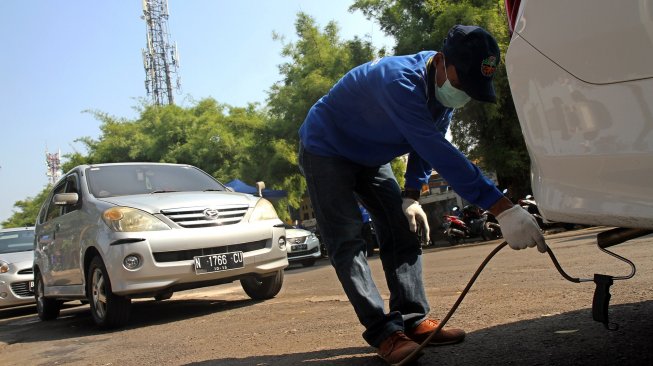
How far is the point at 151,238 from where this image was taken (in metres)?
4.79

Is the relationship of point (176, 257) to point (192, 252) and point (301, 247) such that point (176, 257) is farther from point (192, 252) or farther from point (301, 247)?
point (301, 247)

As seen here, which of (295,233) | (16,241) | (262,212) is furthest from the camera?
(295,233)

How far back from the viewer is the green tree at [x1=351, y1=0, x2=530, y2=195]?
13.3m

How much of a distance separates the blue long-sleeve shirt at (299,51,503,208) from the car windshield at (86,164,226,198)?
10.5ft

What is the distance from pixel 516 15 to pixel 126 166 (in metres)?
4.91

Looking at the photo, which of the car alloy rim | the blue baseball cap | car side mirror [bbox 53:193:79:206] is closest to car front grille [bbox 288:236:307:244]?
car side mirror [bbox 53:193:79:206]

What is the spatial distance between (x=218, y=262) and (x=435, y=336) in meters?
2.65

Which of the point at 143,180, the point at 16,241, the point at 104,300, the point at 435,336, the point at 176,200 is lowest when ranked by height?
the point at 435,336

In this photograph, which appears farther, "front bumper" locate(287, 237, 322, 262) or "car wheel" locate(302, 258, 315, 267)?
"car wheel" locate(302, 258, 315, 267)

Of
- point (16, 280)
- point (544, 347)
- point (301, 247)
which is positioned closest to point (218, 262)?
point (544, 347)

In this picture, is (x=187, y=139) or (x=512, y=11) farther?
(x=187, y=139)

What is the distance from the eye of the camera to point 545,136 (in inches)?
70.7

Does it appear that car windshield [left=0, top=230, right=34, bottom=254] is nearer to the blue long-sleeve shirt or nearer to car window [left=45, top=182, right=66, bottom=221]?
car window [left=45, top=182, right=66, bottom=221]

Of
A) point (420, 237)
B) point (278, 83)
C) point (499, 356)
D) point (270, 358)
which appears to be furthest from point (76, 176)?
point (278, 83)
